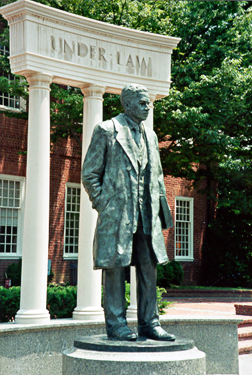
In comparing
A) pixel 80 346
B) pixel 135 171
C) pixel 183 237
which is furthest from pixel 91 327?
pixel 183 237

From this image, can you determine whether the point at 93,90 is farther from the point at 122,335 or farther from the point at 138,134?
the point at 122,335

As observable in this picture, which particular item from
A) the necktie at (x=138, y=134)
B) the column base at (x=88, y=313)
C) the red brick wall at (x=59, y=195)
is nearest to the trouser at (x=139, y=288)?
the necktie at (x=138, y=134)

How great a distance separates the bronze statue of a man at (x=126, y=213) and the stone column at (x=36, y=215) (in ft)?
11.2

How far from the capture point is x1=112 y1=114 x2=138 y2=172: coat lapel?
5.85 metres

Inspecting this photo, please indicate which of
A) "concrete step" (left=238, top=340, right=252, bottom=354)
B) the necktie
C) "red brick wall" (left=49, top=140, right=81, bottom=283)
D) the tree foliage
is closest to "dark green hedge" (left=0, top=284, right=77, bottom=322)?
"concrete step" (left=238, top=340, right=252, bottom=354)

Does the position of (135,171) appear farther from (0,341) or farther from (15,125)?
(15,125)

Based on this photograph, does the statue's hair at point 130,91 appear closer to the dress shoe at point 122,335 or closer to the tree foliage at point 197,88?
the dress shoe at point 122,335

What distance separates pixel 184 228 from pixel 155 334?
20353 millimetres

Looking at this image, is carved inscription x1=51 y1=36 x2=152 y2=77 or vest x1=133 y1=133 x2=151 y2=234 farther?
carved inscription x1=51 y1=36 x2=152 y2=77

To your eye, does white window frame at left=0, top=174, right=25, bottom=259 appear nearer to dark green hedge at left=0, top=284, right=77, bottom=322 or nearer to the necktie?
dark green hedge at left=0, top=284, right=77, bottom=322

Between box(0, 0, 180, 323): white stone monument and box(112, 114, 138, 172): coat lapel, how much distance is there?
11.5 ft

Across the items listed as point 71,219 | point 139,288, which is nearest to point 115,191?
point 139,288

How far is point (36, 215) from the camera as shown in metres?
9.05

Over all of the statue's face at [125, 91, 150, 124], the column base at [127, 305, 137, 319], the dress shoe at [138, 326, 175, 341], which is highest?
the statue's face at [125, 91, 150, 124]
